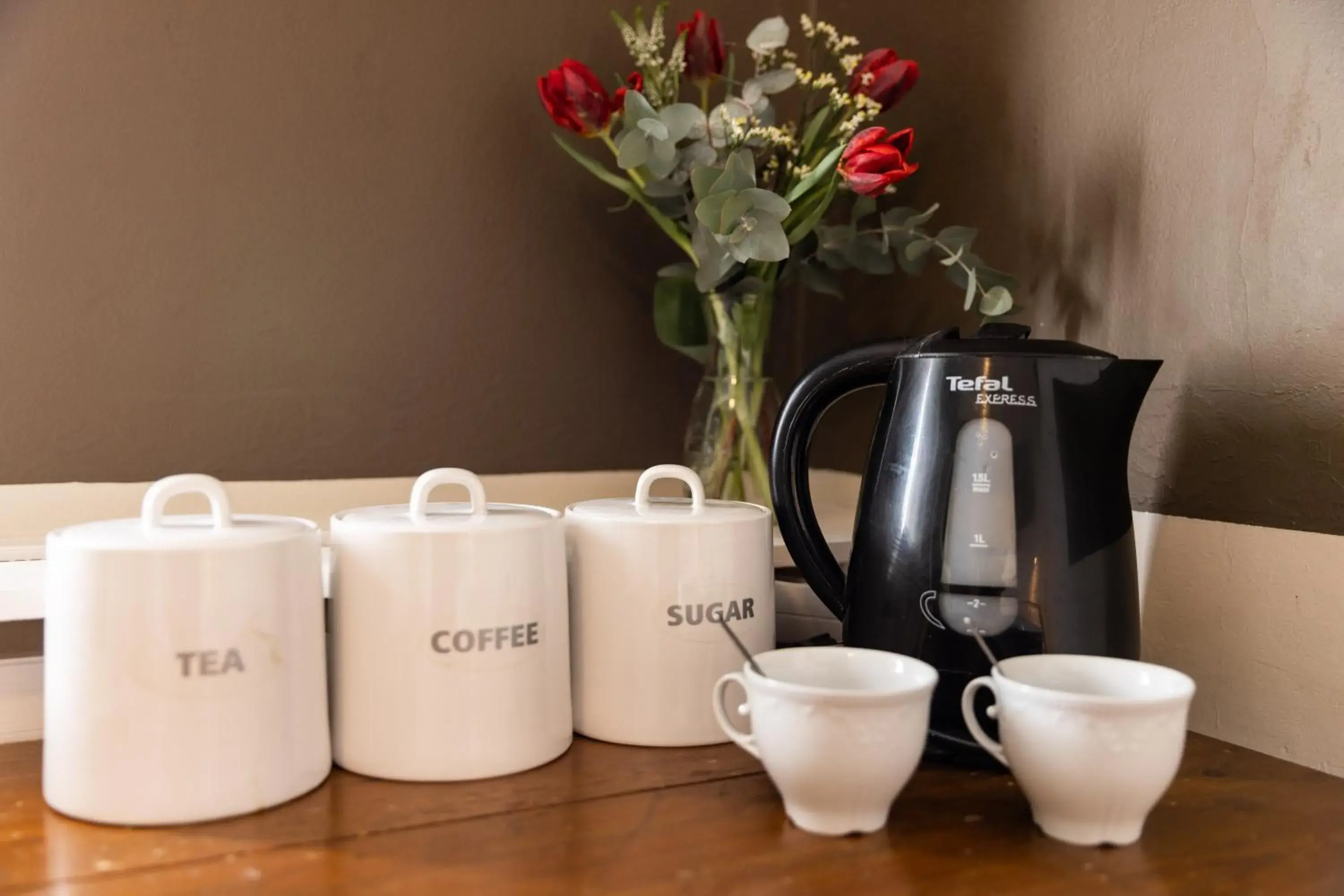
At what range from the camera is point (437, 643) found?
2.11 feet

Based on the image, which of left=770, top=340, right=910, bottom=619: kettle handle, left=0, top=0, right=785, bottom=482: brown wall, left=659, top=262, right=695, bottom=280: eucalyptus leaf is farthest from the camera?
left=659, top=262, right=695, bottom=280: eucalyptus leaf

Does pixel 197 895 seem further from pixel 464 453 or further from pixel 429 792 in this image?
pixel 464 453

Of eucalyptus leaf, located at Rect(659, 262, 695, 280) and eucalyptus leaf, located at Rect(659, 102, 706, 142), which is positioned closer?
eucalyptus leaf, located at Rect(659, 102, 706, 142)

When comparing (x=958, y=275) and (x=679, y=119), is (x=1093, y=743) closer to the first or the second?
(x=958, y=275)

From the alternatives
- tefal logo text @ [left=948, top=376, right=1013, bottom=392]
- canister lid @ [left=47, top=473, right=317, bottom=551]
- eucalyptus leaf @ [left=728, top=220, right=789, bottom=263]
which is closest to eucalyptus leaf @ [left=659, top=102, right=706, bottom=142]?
eucalyptus leaf @ [left=728, top=220, right=789, bottom=263]

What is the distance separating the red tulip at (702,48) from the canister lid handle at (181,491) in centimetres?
55

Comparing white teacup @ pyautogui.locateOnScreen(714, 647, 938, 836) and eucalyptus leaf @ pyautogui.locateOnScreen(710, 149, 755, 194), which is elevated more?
eucalyptus leaf @ pyautogui.locateOnScreen(710, 149, 755, 194)

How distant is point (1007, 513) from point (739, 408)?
13.1 inches

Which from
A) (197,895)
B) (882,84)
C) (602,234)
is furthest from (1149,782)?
(602,234)

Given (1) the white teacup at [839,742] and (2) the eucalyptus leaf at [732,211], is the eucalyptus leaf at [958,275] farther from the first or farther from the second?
(1) the white teacup at [839,742]

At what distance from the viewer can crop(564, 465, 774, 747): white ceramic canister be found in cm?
71

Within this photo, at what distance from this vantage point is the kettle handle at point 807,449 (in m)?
0.76

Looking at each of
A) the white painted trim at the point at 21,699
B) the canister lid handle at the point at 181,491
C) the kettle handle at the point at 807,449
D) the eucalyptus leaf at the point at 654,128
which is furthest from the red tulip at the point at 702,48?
the white painted trim at the point at 21,699

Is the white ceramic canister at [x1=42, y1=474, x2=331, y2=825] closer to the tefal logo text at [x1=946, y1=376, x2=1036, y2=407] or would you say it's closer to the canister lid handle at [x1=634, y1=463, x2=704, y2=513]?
the canister lid handle at [x1=634, y1=463, x2=704, y2=513]
